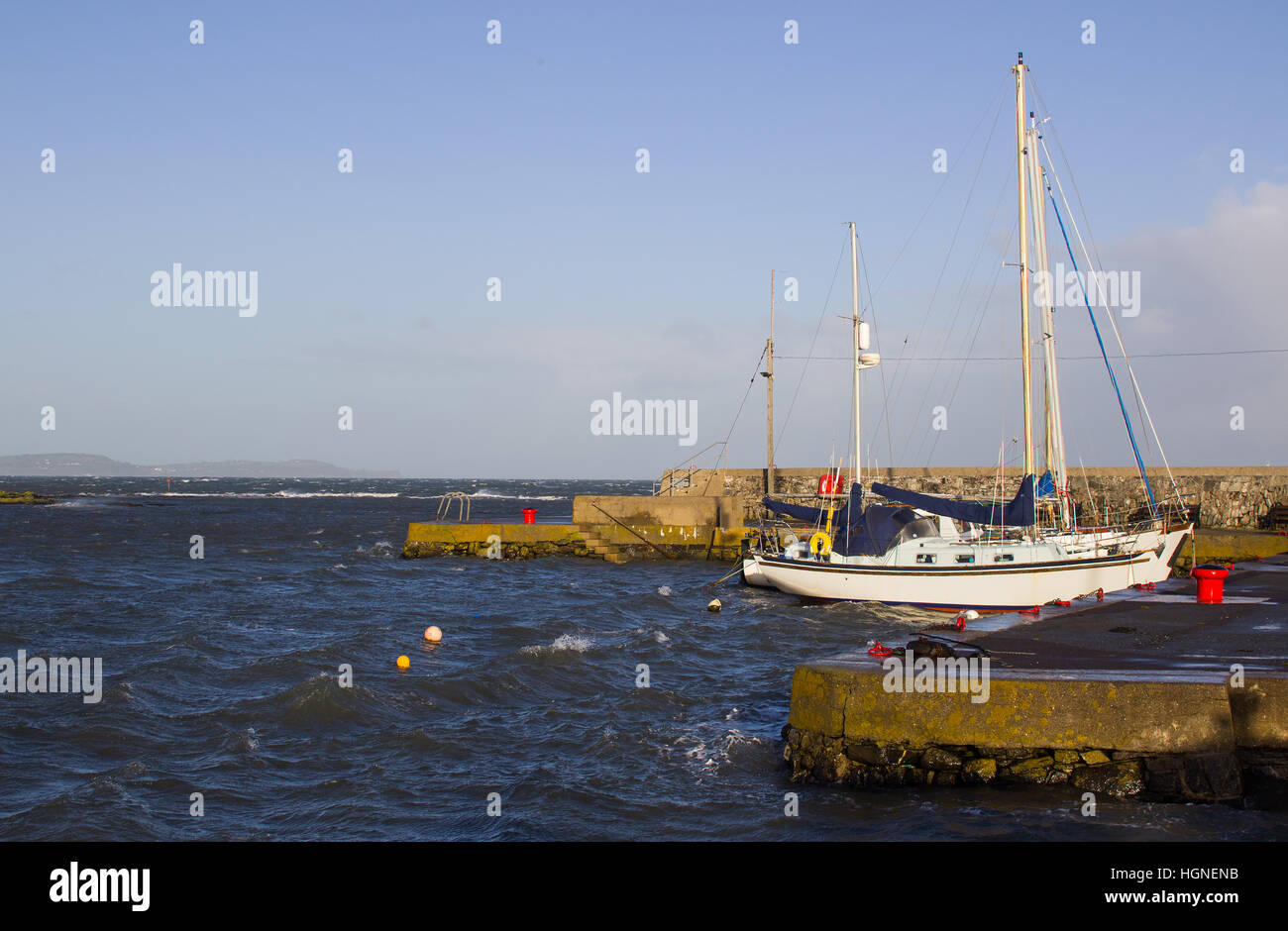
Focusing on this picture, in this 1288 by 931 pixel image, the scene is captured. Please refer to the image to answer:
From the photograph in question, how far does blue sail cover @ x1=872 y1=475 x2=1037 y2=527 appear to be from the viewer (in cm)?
2383

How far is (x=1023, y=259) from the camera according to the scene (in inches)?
1057

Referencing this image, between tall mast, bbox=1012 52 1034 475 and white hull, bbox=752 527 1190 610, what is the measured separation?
8.67 feet

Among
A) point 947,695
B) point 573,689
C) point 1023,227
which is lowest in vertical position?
point 573,689

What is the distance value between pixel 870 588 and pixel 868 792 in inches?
627

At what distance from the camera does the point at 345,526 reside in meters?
67.3

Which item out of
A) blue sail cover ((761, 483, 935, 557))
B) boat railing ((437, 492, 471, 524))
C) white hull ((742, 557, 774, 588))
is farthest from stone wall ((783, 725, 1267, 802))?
boat railing ((437, 492, 471, 524))

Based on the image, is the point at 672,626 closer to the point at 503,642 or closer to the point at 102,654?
the point at 503,642

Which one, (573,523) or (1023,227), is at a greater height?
(1023,227)

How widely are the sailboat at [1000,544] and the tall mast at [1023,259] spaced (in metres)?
0.03

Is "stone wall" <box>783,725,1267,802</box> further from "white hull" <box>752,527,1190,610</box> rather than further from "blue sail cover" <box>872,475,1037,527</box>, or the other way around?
"blue sail cover" <box>872,475,1037,527</box>

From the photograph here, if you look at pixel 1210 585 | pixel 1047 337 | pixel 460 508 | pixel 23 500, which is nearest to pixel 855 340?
pixel 1047 337

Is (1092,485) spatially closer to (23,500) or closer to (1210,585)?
(1210,585)
